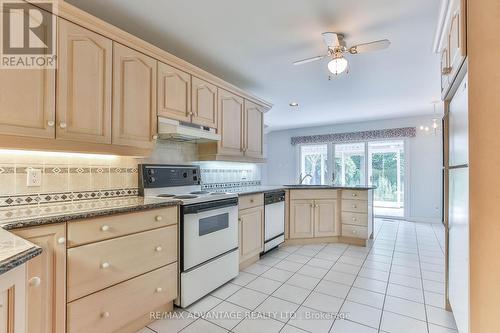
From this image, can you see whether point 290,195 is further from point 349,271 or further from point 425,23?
point 425,23

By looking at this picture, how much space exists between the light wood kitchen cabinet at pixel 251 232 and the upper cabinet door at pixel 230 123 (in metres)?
0.78

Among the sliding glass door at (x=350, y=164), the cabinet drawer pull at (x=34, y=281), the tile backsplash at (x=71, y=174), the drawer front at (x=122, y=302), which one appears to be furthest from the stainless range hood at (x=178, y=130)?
the sliding glass door at (x=350, y=164)

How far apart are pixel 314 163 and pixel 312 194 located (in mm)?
3339

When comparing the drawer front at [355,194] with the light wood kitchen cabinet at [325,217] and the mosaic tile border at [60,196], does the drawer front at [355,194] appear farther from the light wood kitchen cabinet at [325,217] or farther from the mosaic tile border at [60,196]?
the mosaic tile border at [60,196]

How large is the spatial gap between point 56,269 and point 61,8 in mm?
1572

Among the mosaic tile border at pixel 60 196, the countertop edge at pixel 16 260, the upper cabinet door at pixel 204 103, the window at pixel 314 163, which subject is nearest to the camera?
the countertop edge at pixel 16 260

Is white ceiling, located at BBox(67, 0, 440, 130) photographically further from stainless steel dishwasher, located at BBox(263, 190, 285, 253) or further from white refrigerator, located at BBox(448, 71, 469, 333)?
stainless steel dishwasher, located at BBox(263, 190, 285, 253)

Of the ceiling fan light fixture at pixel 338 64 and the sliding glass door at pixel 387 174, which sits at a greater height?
the ceiling fan light fixture at pixel 338 64

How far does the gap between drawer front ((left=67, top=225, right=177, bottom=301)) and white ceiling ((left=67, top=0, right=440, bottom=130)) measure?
1.69m

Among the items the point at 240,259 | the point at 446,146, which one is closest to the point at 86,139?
the point at 240,259

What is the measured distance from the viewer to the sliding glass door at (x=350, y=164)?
246 inches

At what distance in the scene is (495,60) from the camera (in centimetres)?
120

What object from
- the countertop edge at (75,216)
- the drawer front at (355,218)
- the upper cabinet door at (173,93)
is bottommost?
the drawer front at (355,218)

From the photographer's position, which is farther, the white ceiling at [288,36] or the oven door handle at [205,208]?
the oven door handle at [205,208]
